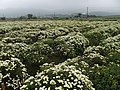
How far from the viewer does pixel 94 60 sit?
13.8m

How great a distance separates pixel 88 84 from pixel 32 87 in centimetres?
199

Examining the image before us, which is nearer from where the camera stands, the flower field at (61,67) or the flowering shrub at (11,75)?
the flower field at (61,67)

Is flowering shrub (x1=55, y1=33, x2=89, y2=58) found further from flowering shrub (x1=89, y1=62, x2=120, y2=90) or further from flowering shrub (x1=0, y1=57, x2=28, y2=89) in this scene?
flowering shrub (x1=89, y1=62, x2=120, y2=90)

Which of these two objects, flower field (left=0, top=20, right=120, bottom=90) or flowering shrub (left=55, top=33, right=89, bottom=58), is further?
flowering shrub (left=55, top=33, right=89, bottom=58)

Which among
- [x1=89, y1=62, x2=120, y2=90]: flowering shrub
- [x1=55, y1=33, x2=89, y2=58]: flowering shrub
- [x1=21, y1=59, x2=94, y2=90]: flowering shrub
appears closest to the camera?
[x1=21, y1=59, x2=94, y2=90]: flowering shrub

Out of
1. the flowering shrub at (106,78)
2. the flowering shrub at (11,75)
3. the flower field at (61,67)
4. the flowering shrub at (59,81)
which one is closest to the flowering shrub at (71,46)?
the flower field at (61,67)

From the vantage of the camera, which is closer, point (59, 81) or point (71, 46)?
point (59, 81)

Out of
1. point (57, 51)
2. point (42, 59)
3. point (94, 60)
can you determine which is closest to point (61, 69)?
point (94, 60)

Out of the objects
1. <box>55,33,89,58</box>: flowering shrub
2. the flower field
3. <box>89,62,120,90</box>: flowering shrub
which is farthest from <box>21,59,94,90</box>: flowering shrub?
<box>55,33,89,58</box>: flowering shrub

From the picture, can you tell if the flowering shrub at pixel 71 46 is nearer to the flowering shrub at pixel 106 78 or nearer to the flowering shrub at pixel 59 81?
the flowering shrub at pixel 106 78

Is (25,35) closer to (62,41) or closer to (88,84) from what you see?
(62,41)

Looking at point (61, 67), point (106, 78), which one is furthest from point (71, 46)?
point (61, 67)

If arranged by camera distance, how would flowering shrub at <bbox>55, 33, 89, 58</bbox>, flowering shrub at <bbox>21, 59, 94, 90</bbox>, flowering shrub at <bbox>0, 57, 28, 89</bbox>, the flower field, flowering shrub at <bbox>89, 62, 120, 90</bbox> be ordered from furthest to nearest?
flowering shrub at <bbox>55, 33, 89, 58</bbox> < flowering shrub at <bbox>0, 57, 28, 89</bbox> < flowering shrub at <bbox>89, 62, 120, 90</bbox> < the flower field < flowering shrub at <bbox>21, 59, 94, 90</bbox>

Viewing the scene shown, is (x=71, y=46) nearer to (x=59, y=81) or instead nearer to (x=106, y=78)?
(x=106, y=78)
